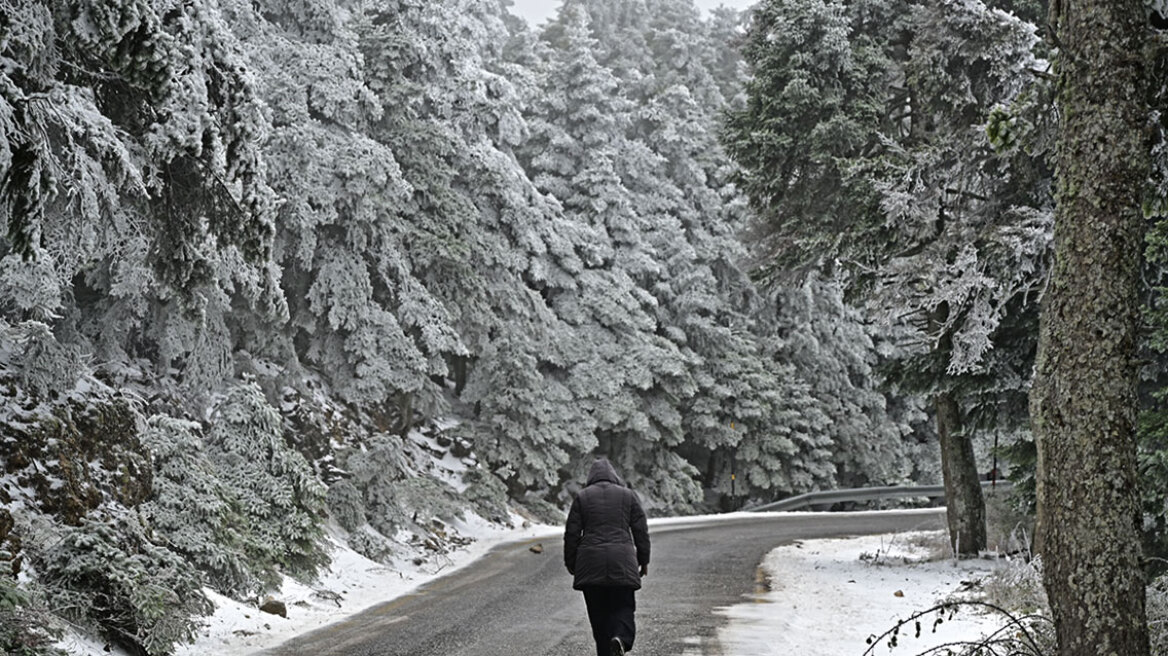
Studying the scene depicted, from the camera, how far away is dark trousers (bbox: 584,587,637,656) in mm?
7019

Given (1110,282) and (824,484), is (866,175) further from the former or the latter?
(824,484)

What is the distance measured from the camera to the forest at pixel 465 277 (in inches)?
292

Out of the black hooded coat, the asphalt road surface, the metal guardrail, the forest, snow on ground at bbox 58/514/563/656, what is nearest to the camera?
A: the black hooded coat

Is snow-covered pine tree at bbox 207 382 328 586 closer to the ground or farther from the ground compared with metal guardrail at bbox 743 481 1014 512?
farther from the ground

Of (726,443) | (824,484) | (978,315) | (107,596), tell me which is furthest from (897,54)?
(824,484)

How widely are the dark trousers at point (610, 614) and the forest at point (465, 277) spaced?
3290 mm

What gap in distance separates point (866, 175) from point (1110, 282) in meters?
9.83

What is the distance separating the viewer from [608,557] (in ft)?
22.9

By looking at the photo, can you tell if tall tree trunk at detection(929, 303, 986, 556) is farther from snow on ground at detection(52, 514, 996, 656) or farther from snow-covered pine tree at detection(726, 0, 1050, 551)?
snow on ground at detection(52, 514, 996, 656)

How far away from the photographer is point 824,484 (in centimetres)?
3609

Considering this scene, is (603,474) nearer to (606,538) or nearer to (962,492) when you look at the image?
(606,538)

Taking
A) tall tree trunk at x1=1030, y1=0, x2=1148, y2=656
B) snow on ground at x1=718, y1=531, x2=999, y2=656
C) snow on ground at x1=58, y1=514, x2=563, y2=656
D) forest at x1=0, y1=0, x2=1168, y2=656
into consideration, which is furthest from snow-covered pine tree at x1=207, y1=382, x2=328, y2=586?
tall tree trunk at x1=1030, y1=0, x2=1148, y2=656

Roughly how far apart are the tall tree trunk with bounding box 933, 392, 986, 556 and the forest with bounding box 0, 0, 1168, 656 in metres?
0.06

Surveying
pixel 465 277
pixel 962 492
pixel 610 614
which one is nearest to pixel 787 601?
pixel 962 492
